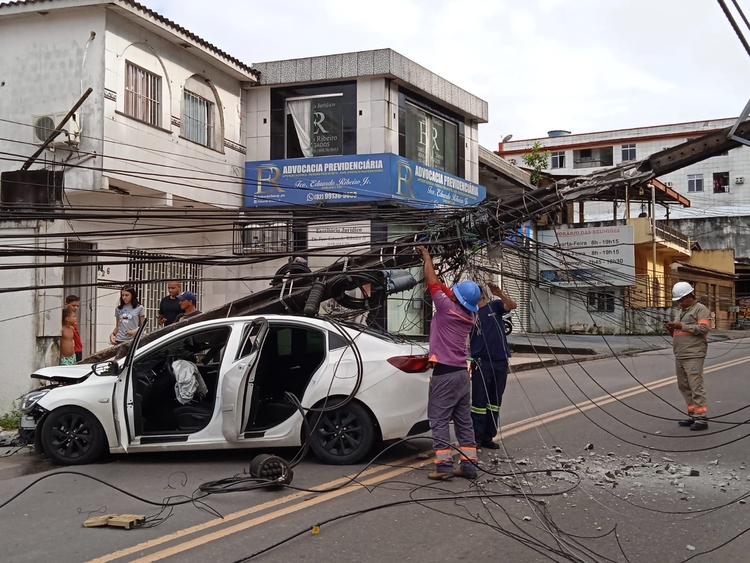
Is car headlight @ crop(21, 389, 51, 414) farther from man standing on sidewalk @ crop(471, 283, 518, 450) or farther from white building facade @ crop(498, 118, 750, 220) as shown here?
white building facade @ crop(498, 118, 750, 220)

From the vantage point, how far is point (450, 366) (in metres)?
7.04

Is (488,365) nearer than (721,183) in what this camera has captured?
Yes

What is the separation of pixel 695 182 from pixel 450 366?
5356 cm

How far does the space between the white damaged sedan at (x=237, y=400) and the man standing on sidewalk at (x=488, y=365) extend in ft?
2.58

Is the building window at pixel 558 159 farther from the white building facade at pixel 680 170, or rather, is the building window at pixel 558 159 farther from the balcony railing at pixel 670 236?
the balcony railing at pixel 670 236

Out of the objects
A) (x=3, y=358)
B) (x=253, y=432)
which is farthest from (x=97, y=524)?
(x=3, y=358)

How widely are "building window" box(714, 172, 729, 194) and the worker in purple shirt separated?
2087 inches

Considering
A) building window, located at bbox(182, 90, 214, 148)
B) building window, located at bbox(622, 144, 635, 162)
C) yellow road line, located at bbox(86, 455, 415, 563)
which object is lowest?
yellow road line, located at bbox(86, 455, 415, 563)

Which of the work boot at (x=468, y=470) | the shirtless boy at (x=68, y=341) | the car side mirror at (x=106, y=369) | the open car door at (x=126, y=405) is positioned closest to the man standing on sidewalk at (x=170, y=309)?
the shirtless boy at (x=68, y=341)

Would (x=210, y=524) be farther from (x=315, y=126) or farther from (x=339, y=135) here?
(x=315, y=126)

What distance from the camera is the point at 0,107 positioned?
1466 centimetres

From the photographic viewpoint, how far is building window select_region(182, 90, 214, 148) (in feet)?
54.7

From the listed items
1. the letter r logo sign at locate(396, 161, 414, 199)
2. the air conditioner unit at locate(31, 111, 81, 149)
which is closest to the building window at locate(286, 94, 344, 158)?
the letter r logo sign at locate(396, 161, 414, 199)

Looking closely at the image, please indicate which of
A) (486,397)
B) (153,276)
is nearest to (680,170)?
(153,276)
